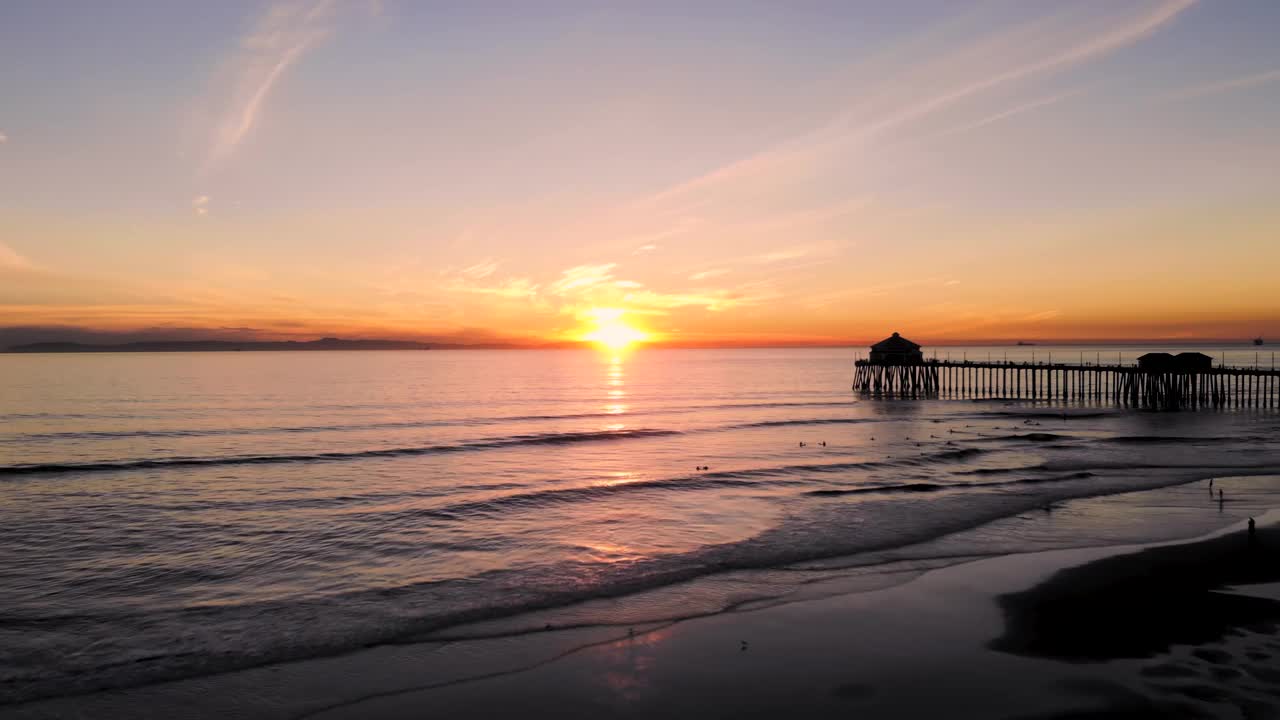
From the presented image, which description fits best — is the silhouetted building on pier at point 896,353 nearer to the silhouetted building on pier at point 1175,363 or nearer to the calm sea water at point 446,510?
the silhouetted building on pier at point 1175,363

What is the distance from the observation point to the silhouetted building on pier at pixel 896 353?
76500 millimetres

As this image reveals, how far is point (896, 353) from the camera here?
77.6 metres

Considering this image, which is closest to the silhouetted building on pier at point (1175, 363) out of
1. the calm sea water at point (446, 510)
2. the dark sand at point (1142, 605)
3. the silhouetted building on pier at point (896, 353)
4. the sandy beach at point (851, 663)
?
the calm sea water at point (446, 510)

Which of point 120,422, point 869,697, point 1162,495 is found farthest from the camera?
point 120,422

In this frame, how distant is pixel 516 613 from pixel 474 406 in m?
53.9

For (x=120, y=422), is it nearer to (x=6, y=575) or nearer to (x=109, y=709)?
(x=6, y=575)

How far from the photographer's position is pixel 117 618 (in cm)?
1311

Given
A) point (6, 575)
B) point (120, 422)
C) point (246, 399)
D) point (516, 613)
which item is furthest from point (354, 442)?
point (246, 399)

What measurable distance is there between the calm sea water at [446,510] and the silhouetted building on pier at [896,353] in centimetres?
2371

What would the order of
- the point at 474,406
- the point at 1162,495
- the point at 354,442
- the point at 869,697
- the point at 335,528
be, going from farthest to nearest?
the point at 474,406
the point at 354,442
the point at 1162,495
the point at 335,528
the point at 869,697

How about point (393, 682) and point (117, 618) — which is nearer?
point (393, 682)

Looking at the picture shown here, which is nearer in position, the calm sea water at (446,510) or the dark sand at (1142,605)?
the dark sand at (1142,605)

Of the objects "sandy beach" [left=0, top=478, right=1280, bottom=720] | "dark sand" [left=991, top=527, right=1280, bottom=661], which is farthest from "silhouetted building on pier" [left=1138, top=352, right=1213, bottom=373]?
"sandy beach" [left=0, top=478, right=1280, bottom=720]

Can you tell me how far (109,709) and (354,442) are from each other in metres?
31.4
